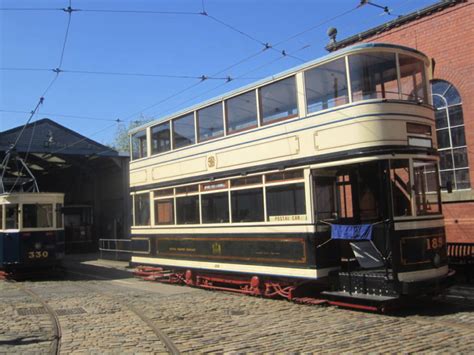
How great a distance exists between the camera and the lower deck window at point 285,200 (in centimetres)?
948

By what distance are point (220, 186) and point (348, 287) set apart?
3.94 m

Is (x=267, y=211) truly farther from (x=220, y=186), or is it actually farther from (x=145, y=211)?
(x=145, y=211)

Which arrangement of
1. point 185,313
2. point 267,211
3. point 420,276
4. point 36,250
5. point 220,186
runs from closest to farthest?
point 420,276
point 185,313
point 267,211
point 220,186
point 36,250

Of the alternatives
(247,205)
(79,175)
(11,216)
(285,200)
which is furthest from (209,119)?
(79,175)

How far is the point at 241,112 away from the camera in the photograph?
11.2m

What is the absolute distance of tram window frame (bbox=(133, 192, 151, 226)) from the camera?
46.8ft

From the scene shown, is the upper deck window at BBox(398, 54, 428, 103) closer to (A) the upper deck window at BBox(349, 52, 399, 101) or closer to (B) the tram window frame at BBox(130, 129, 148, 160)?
(A) the upper deck window at BBox(349, 52, 399, 101)

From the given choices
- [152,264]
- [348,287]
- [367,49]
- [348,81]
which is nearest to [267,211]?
[348,287]

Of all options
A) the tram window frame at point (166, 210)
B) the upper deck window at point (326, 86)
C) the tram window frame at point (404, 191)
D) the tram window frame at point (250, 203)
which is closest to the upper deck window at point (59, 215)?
the tram window frame at point (166, 210)

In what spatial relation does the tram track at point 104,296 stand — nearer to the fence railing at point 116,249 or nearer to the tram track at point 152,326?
the tram track at point 152,326

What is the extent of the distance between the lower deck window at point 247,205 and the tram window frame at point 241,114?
1.43 meters

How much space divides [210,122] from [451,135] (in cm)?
698

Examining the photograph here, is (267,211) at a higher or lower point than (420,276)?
higher

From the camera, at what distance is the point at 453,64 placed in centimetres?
1372
